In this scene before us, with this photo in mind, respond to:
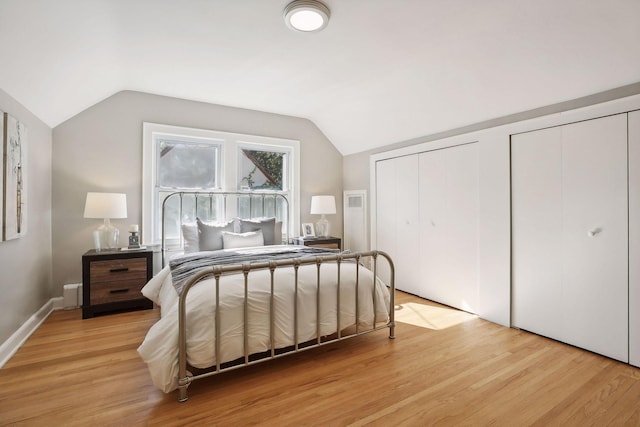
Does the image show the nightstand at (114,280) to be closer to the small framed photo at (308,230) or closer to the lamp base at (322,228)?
the small framed photo at (308,230)

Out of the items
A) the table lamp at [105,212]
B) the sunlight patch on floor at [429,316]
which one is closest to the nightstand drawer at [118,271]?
the table lamp at [105,212]

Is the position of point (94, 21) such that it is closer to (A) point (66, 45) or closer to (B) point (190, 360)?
(A) point (66, 45)

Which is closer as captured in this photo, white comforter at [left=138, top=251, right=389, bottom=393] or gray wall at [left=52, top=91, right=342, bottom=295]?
white comforter at [left=138, top=251, right=389, bottom=393]

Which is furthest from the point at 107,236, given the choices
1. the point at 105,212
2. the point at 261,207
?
the point at 261,207

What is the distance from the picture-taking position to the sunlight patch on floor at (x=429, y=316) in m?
3.08

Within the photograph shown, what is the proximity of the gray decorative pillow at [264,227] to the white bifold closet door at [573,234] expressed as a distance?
8.62 ft

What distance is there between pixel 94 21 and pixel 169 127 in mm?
1720

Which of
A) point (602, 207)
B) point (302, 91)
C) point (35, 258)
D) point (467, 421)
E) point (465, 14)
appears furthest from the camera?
point (302, 91)

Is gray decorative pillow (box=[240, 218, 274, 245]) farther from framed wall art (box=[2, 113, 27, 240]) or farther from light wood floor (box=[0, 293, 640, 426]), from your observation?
framed wall art (box=[2, 113, 27, 240])

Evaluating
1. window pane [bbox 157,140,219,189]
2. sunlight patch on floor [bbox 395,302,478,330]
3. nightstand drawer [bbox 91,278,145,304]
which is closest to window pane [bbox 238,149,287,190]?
window pane [bbox 157,140,219,189]

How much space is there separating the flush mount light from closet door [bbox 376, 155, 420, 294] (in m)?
2.15

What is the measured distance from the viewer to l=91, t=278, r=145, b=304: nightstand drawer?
3195 mm

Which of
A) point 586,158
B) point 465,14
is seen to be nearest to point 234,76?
point 465,14

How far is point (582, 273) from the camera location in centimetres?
253
